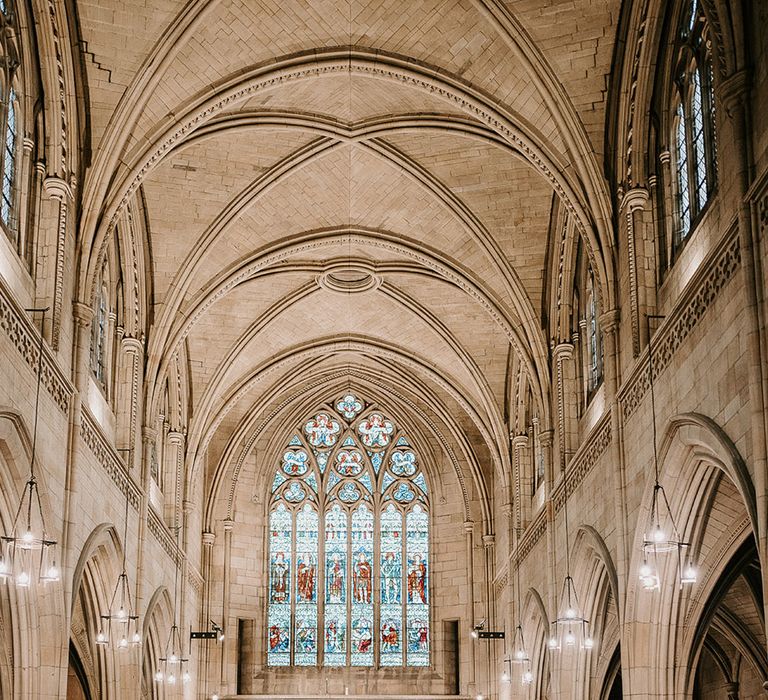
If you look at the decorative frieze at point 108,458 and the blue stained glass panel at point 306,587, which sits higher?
the decorative frieze at point 108,458

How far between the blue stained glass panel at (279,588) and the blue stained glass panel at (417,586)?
3.49 metres

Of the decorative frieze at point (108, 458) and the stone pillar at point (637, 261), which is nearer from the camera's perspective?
the stone pillar at point (637, 261)

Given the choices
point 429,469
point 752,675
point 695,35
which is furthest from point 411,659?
point 695,35

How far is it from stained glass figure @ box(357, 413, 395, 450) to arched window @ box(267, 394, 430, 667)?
31mm

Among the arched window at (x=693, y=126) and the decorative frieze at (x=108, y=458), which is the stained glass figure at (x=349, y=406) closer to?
the decorative frieze at (x=108, y=458)

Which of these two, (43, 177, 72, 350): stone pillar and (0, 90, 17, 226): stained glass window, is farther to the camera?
(43, 177, 72, 350): stone pillar

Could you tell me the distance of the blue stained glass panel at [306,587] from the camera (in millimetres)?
36719

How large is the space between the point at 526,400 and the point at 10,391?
55.6 ft

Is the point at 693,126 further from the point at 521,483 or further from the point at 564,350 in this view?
the point at 521,483

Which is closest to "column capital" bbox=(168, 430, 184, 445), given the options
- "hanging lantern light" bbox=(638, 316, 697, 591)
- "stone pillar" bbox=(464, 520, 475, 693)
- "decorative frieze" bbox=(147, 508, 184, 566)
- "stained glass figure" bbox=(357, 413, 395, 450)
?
"decorative frieze" bbox=(147, 508, 184, 566)

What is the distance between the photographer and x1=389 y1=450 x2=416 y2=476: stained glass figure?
1527 inches

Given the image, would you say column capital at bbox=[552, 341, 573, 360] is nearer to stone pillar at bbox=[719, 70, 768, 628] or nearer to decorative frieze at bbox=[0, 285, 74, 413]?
decorative frieze at bbox=[0, 285, 74, 413]

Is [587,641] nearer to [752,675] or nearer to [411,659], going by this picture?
[752,675]

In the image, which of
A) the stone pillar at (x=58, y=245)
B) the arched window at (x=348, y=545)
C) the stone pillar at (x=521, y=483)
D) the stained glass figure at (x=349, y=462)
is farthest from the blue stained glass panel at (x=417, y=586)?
the stone pillar at (x=58, y=245)
